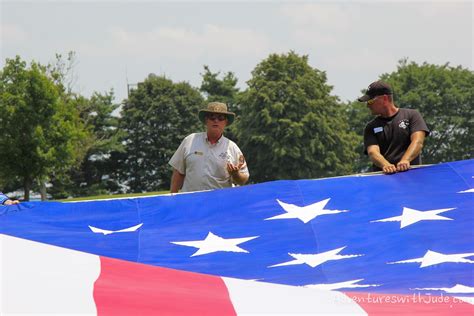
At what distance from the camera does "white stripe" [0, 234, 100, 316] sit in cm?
370

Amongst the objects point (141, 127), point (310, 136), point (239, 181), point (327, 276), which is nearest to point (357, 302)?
point (327, 276)

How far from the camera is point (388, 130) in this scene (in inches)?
305

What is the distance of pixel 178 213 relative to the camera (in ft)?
23.3

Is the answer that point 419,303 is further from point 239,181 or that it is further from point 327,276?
point 239,181

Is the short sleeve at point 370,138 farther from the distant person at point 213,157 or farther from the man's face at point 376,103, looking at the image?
the distant person at point 213,157

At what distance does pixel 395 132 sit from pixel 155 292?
4239 mm

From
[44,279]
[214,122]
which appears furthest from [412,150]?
[44,279]

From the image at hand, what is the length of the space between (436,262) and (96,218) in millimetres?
2877

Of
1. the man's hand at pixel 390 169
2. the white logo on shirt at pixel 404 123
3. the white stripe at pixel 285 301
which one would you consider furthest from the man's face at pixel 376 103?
the white stripe at pixel 285 301

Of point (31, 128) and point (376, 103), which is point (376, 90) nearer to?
point (376, 103)

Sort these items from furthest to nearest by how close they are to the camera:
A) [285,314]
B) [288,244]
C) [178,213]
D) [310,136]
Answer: [310,136] < [178,213] < [288,244] < [285,314]

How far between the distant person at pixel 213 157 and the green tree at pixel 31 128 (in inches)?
1372

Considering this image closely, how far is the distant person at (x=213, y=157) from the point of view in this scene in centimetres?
796

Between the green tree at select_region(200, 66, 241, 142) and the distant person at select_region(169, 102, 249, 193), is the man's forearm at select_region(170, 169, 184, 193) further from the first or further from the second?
the green tree at select_region(200, 66, 241, 142)
